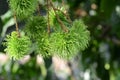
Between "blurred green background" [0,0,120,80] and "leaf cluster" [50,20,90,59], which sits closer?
"leaf cluster" [50,20,90,59]

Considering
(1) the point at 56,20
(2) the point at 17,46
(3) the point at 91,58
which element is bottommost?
(2) the point at 17,46

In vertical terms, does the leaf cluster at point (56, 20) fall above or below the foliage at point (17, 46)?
above

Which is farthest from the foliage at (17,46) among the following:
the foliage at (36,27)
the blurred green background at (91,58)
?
the blurred green background at (91,58)

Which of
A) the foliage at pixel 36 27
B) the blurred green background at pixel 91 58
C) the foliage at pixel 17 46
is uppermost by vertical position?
the blurred green background at pixel 91 58

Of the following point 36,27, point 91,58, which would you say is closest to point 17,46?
point 36,27

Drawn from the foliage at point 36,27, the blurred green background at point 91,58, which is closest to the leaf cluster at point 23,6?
the foliage at point 36,27

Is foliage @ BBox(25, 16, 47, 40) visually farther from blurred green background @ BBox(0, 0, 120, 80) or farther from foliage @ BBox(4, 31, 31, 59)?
blurred green background @ BBox(0, 0, 120, 80)

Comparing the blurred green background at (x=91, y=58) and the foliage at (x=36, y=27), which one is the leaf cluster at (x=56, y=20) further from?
the blurred green background at (x=91, y=58)

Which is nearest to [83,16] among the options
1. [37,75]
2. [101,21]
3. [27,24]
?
[101,21]

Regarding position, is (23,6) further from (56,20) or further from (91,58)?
(91,58)

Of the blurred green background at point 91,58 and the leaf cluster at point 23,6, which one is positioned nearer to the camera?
the leaf cluster at point 23,6

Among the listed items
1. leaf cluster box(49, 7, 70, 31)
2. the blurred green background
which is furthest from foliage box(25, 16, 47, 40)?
the blurred green background
